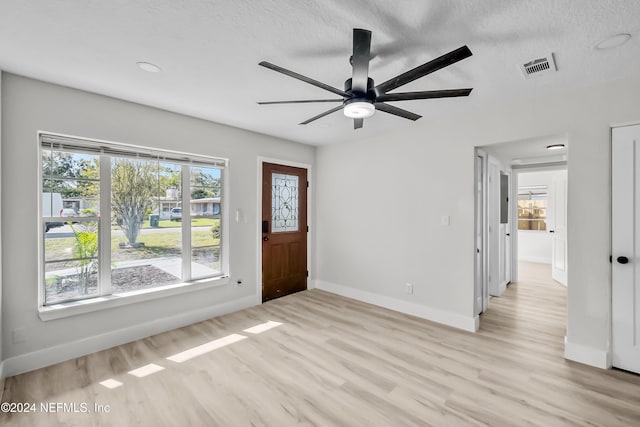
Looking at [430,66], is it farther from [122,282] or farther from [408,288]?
[122,282]

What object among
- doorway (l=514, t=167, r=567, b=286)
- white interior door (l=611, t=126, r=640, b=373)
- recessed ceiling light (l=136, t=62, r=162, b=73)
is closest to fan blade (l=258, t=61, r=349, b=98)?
recessed ceiling light (l=136, t=62, r=162, b=73)

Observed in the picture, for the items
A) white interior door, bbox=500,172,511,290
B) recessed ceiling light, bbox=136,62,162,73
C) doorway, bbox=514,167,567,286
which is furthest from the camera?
doorway, bbox=514,167,567,286

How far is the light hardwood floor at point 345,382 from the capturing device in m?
1.88

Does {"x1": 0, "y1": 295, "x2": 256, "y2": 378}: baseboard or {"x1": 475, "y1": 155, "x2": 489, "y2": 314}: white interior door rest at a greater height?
{"x1": 475, "y1": 155, "x2": 489, "y2": 314}: white interior door

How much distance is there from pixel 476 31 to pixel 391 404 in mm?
2620

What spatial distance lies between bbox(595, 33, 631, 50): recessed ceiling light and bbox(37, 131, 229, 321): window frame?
3778 millimetres

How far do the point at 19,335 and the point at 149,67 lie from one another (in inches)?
101

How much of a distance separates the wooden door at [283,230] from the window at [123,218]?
0.74 m

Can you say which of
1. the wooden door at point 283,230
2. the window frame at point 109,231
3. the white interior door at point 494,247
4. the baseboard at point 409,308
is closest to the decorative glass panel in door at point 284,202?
the wooden door at point 283,230

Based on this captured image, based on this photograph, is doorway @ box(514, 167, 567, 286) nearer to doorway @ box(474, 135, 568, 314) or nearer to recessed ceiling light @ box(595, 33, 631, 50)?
doorway @ box(474, 135, 568, 314)

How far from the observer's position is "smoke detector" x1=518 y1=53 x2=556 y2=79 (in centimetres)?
210

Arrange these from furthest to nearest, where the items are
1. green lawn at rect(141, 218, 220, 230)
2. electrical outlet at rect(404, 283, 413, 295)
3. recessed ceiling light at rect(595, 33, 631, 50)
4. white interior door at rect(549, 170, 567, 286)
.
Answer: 1. white interior door at rect(549, 170, 567, 286)
2. electrical outlet at rect(404, 283, 413, 295)
3. green lawn at rect(141, 218, 220, 230)
4. recessed ceiling light at rect(595, 33, 631, 50)

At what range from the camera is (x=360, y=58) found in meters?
1.52

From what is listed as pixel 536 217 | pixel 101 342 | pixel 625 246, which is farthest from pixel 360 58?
pixel 536 217
